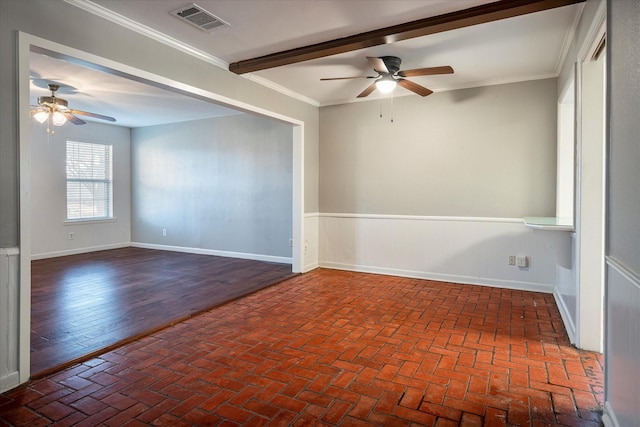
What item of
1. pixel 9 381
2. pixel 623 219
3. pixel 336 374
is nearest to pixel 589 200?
pixel 623 219

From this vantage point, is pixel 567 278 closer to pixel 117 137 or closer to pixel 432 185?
pixel 432 185

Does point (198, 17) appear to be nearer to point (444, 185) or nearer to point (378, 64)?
point (378, 64)

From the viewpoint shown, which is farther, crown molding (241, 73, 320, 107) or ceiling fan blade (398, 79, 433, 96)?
crown molding (241, 73, 320, 107)

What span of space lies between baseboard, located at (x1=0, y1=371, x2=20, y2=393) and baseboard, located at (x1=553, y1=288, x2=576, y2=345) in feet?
Answer: 11.8

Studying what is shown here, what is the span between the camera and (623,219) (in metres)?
1.52

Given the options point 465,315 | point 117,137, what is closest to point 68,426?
point 465,315

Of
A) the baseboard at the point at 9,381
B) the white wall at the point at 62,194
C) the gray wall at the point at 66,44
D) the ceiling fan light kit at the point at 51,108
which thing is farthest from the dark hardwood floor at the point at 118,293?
the ceiling fan light kit at the point at 51,108

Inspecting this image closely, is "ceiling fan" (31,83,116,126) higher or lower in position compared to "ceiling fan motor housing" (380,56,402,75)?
lower

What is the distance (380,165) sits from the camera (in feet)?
16.2

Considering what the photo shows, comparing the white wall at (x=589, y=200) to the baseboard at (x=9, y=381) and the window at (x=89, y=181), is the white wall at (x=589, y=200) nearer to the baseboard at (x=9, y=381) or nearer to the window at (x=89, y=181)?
the baseboard at (x=9, y=381)

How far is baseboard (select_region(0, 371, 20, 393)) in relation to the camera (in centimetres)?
204

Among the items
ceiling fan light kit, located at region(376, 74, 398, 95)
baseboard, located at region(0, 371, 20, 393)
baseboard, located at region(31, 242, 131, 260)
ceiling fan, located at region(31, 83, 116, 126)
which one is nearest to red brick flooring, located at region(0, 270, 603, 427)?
baseboard, located at region(0, 371, 20, 393)

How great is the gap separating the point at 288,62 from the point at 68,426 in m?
3.13

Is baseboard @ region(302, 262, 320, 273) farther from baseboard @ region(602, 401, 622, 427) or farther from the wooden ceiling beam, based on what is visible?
baseboard @ region(602, 401, 622, 427)
